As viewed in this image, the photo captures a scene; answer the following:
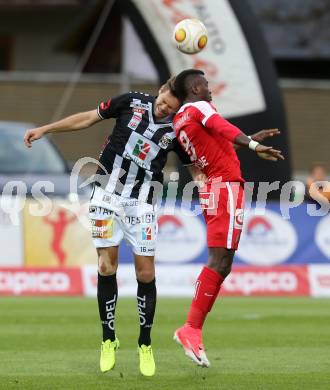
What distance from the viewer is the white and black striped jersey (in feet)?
29.5

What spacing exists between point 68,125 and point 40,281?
8.10 meters

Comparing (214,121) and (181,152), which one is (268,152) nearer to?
(214,121)

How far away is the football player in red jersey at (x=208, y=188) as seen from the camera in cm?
902

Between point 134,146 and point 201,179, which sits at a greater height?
point 134,146

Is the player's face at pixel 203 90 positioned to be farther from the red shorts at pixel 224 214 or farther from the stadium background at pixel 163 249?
the stadium background at pixel 163 249

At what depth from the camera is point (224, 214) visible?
920cm

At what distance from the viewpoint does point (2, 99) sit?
27.6 m

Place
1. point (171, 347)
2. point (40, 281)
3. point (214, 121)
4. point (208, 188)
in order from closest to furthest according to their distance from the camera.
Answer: point (214, 121) → point (208, 188) → point (171, 347) → point (40, 281)

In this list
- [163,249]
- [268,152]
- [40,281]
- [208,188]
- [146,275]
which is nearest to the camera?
[268,152]

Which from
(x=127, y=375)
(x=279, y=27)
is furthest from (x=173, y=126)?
(x=279, y=27)

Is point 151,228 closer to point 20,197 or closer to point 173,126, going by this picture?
point 173,126

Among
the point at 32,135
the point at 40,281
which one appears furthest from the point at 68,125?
the point at 40,281

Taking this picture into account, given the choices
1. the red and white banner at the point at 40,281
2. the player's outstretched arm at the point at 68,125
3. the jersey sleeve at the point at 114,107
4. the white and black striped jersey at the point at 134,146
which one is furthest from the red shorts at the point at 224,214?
the red and white banner at the point at 40,281

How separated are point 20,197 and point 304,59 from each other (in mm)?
17825
